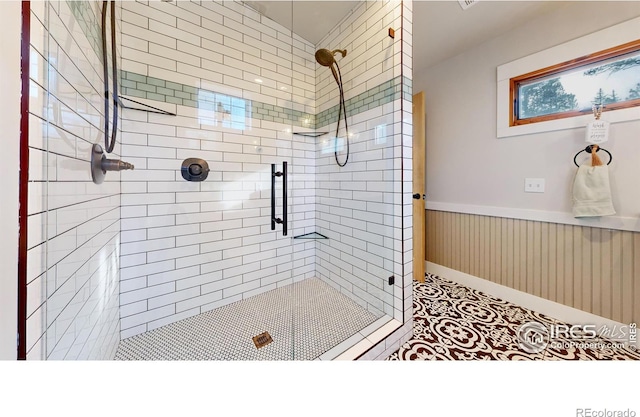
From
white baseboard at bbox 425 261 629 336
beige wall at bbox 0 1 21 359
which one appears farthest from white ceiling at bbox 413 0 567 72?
white baseboard at bbox 425 261 629 336

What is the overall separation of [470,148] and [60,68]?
2619 mm

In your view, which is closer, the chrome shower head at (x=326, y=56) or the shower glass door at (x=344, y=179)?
the shower glass door at (x=344, y=179)

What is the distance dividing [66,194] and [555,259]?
275 cm

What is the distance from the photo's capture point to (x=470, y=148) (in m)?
2.02

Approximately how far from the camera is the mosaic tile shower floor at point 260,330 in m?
1.20

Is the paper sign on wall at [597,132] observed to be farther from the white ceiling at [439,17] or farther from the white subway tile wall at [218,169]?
the white subway tile wall at [218,169]

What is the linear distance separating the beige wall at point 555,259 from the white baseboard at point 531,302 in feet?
0.11

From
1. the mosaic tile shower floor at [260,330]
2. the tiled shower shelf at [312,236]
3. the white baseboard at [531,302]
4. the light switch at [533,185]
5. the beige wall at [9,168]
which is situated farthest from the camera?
the tiled shower shelf at [312,236]

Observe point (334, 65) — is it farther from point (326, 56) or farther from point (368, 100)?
point (368, 100)

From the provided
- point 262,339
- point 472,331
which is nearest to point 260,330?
point 262,339

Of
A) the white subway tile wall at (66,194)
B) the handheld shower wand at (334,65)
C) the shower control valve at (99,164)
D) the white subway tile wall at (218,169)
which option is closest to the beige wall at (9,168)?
the white subway tile wall at (66,194)

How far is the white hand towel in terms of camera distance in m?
1.35

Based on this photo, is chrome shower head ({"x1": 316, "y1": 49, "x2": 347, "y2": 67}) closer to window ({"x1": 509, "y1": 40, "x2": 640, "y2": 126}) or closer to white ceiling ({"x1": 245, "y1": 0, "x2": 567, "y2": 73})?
white ceiling ({"x1": 245, "y1": 0, "x2": 567, "y2": 73})
